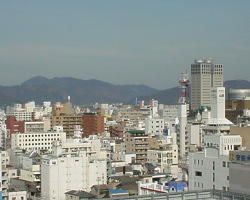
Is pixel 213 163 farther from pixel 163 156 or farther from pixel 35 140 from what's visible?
pixel 35 140

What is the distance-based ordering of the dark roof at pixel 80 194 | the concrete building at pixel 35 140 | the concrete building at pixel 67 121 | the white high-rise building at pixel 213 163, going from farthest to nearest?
the concrete building at pixel 67 121
the concrete building at pixel 35 140
the dark roof at pixel 80 194
the white high-rise building at pixel 213 163

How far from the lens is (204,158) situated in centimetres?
2339

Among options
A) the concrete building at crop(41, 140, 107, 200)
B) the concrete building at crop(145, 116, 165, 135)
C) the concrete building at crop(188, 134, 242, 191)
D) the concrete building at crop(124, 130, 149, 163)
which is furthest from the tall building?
the concrete building at crop(188, 134, 242, 191)

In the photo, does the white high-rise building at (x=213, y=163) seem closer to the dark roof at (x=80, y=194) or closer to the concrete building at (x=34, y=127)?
the dark roof at (x=80, y=194)

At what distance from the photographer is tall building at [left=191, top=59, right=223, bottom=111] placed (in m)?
104

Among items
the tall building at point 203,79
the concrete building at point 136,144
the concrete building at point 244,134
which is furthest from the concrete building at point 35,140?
the tall building at point 203,79

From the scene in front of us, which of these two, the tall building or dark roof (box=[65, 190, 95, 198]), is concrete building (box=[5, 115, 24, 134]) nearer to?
dark roof (box=[65, 190, 95, 198])

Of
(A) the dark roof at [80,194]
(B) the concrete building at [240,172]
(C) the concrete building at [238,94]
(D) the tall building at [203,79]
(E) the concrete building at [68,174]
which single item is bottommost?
(A) the dark roof at [80,194]

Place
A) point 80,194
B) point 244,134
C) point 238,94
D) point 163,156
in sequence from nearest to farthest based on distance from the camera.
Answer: point 244,134 < point 80,194 < point 163,156 < point 238,94

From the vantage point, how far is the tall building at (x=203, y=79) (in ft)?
342

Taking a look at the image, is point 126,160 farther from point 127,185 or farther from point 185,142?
point 127,185

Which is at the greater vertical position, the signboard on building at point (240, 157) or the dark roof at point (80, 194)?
the signboard on building at point (240, 157)

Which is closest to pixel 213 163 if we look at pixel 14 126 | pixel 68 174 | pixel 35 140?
pixel 68 174

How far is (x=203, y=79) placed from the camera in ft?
349
